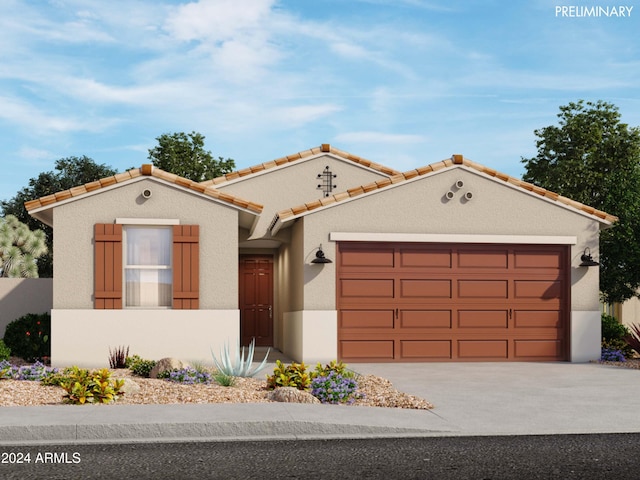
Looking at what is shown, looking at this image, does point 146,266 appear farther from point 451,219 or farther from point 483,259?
point 483,259

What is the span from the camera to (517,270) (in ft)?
55.6

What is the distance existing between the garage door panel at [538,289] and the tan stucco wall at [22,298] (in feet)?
35.2

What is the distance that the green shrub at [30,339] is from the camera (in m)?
15.8

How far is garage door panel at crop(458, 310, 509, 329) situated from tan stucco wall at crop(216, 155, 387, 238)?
522 centimetres

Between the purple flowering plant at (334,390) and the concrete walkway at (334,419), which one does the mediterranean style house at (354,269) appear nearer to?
the concrete walkway at (334,419)

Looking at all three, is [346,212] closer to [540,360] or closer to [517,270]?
[517,270]

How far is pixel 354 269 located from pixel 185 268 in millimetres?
3425

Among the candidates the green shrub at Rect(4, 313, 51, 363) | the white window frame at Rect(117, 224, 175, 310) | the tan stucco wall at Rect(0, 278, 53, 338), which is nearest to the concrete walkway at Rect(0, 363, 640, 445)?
the white window frame at Rect(117, 224, 175, 310)

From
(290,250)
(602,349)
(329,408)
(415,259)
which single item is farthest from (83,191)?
(602,349)

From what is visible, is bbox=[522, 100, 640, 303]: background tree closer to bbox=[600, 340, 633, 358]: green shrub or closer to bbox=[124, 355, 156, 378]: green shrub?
bbox=[600, 340, 633, 358]: green shrub

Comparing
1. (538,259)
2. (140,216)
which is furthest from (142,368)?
(538,259)

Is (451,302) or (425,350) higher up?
(451,302)

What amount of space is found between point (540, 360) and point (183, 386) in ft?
28.9

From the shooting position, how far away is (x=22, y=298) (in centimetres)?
1900
